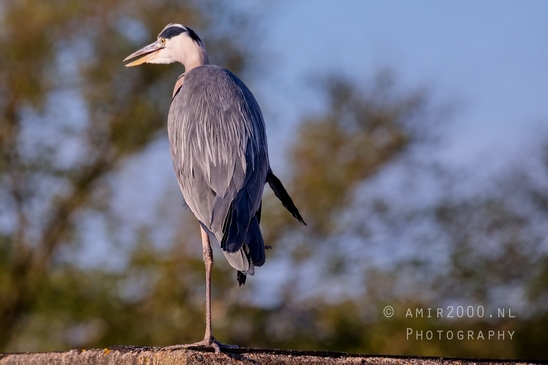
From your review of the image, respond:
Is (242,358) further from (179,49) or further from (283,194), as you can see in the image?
(179,49)

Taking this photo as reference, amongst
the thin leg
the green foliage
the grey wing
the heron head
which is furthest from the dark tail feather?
the green foliage

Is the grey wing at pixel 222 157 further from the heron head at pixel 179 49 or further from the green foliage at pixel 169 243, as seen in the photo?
the green foliage at pixel 169 243

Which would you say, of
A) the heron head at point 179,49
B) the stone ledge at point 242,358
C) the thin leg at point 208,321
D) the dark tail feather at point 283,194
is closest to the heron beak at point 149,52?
the heron head at point 179,49

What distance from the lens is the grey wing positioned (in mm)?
4020

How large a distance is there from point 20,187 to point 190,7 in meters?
4.43

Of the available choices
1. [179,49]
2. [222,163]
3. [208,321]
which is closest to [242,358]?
[208,321]

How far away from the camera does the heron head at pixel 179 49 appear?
5645mm

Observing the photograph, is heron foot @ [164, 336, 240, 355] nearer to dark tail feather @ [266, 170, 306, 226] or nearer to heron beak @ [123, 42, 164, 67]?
dark tail feather @ [266, 170, 306, 226]

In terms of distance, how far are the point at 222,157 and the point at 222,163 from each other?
0.14 feet

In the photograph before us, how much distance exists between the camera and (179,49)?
572cm

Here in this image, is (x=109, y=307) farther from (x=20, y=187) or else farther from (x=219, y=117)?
(x=219, y=117)

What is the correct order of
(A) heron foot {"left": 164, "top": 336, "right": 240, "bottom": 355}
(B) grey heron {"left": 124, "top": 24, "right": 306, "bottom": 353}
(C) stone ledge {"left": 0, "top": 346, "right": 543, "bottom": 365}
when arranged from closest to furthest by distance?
(C) stone ledge {"left": 0, "top": 346, "right": 543, "bottom": 365} < (A) heron foot {"left": 164, "top": 336, "right": 240, "bottom": 355} < (B) grey heron {"left": 124, "top": 24, "right": 306, "bottom": 353}

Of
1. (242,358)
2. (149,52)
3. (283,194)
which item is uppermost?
(149,52)

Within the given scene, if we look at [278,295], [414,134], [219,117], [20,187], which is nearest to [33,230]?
[20,187]
